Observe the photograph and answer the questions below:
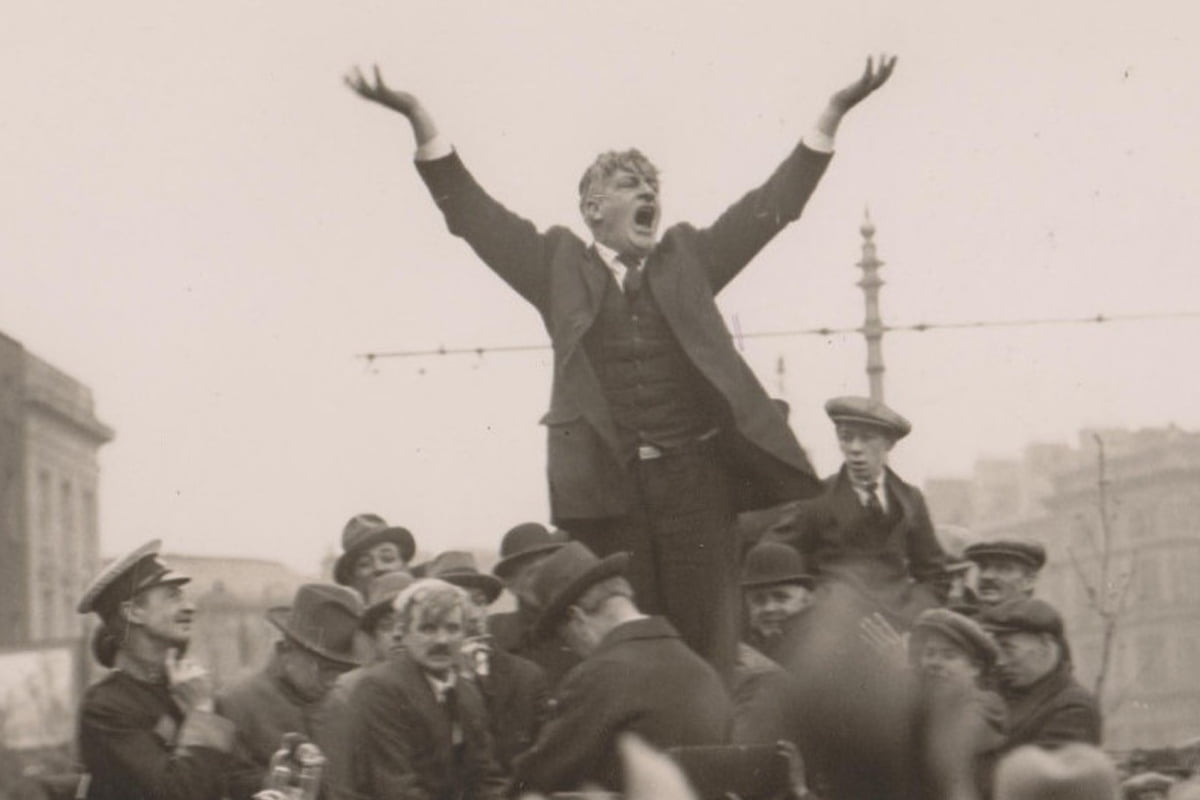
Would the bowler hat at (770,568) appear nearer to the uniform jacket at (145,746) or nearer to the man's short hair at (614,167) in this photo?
the man's short hair at (614,167)

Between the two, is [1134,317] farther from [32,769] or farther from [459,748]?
[459,748]

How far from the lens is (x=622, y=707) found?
8047 mm

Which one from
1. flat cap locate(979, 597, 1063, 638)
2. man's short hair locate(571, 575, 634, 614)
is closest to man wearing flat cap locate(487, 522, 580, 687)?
flat cap locate(979, 597, 1063, 638)

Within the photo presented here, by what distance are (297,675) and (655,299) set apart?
1.92 meters

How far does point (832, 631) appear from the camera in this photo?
10.5m

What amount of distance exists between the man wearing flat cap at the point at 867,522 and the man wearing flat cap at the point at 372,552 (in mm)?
1533

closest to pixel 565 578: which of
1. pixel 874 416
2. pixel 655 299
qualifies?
pixel 655 299

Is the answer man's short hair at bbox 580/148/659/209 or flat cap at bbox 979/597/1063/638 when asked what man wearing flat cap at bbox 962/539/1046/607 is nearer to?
flat cap at bbox 979/597/1063/638

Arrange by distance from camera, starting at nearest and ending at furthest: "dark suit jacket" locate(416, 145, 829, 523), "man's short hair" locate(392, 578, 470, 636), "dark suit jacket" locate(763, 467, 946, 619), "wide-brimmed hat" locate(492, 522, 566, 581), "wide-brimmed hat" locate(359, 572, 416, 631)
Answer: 1. "man's short hair" locate(392, 578, 470, 636)
2. "dark suit jacket" locate(416, 145, 829, 523)
3. "wide-brimmed hat" locate(359, 572, 416, 631)
4. "wide-brimmed hat" locate(492, 522, 566, 581)
5. "dark suit jacket" locate(763, 467, 946, 619)

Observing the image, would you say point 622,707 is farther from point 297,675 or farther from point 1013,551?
point 1013,551

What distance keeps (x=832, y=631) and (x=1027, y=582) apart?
57.0 inches

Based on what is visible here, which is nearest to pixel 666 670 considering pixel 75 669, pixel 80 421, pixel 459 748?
pixel 459 748

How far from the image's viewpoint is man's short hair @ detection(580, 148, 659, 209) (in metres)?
9.70

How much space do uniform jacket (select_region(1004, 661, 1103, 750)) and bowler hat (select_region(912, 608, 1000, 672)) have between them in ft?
0.72
